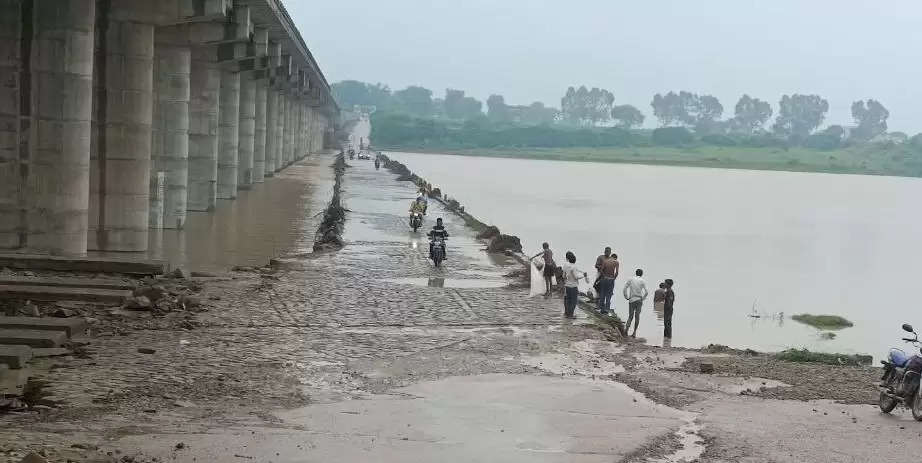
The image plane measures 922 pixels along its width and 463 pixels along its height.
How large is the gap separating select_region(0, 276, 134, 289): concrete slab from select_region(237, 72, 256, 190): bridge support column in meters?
40.2

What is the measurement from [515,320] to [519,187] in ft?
289

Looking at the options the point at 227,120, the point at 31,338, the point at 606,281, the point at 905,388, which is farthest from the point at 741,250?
the point at 31,338

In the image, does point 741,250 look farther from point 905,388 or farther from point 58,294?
point 58,294

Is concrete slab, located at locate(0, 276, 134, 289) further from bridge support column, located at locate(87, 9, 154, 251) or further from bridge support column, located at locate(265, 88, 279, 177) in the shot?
bridge support column, located at locate(265, 88, 279, 177)

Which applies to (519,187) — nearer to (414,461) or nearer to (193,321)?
(193,321)

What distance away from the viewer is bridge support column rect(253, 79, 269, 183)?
230ft

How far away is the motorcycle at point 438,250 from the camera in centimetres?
3019

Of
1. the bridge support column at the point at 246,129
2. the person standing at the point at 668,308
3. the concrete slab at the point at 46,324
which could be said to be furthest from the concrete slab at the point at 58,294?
the bridge support column at the point at 246,129

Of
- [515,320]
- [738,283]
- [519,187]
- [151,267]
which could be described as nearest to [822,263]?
[738,283]

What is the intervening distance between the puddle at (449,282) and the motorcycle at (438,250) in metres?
2.10

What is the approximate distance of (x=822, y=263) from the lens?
52.7m

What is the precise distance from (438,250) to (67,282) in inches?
476

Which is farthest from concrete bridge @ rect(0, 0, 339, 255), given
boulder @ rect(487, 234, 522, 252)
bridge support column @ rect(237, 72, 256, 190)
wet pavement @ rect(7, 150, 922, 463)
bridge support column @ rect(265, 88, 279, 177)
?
bridge support column @ rect(265, 88, 279, 177)

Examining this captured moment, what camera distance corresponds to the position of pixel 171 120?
3753 cm
